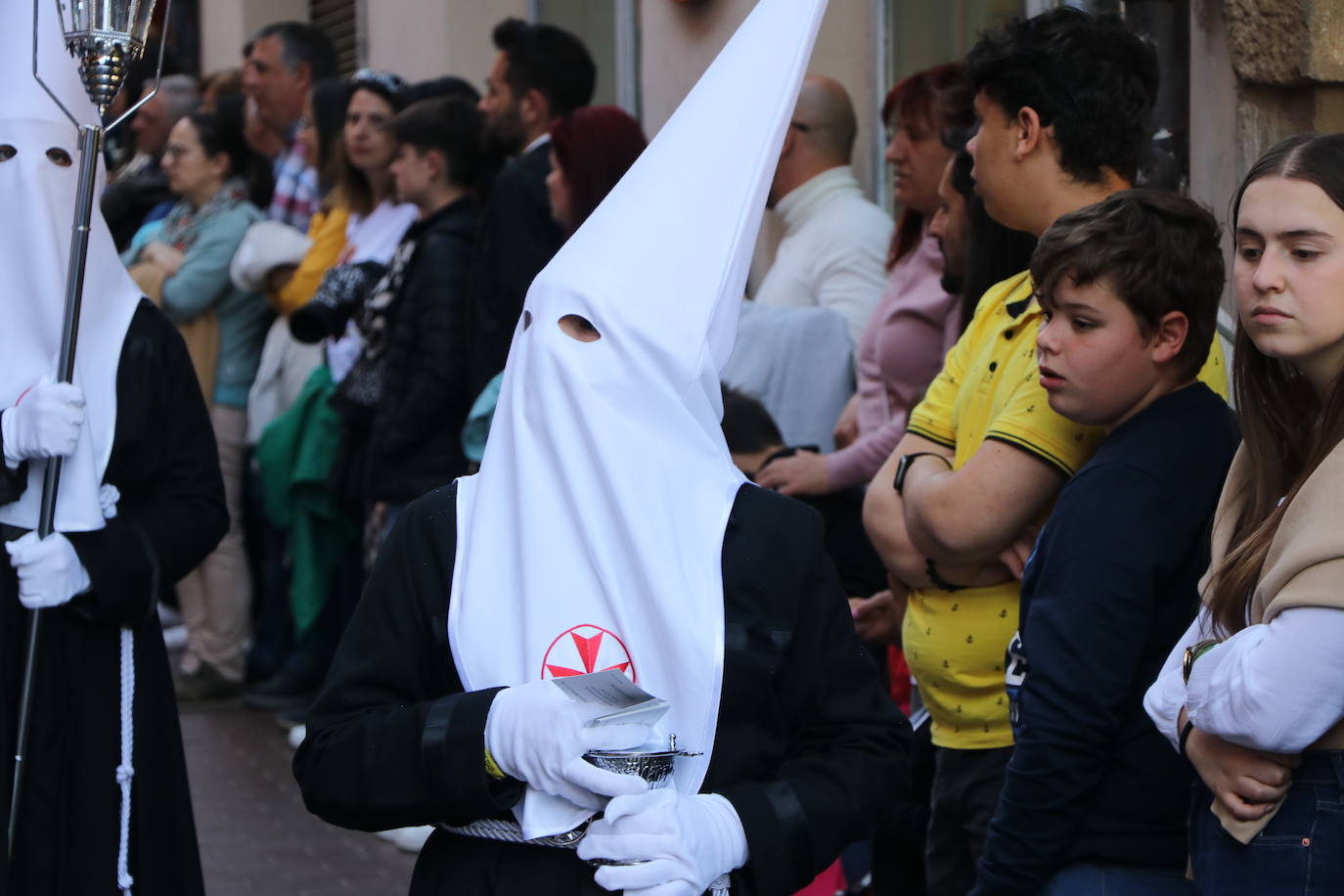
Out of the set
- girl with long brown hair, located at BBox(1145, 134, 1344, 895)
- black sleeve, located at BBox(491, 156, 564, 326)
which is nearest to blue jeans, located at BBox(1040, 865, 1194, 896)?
girl with long brown hair, located at BBox(1145, 134, 1344, 895)

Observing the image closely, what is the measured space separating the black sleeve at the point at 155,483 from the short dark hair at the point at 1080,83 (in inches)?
73.2

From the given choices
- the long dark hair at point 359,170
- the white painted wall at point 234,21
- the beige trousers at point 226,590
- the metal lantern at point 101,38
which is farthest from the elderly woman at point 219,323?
the white painted wall at point 234,21

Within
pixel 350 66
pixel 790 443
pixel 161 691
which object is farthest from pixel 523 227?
pixel 350 66

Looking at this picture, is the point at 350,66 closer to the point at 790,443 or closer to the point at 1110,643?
the point at 790,443

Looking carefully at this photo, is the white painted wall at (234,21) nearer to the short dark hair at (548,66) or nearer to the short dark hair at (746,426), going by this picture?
the short dark hair at (548,66)

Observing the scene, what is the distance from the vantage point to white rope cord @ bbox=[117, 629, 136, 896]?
367 centimetres

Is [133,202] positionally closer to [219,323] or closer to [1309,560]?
[219,323]

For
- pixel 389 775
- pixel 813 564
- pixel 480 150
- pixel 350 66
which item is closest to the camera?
pixel 389 775

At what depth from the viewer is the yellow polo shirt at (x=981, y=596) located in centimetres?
313

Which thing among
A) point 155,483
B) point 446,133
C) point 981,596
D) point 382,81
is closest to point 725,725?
point 981,596

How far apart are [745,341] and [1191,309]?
2.10m

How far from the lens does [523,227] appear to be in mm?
5793

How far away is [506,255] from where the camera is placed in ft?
19.0

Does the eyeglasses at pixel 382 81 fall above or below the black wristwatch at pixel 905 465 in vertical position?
above
